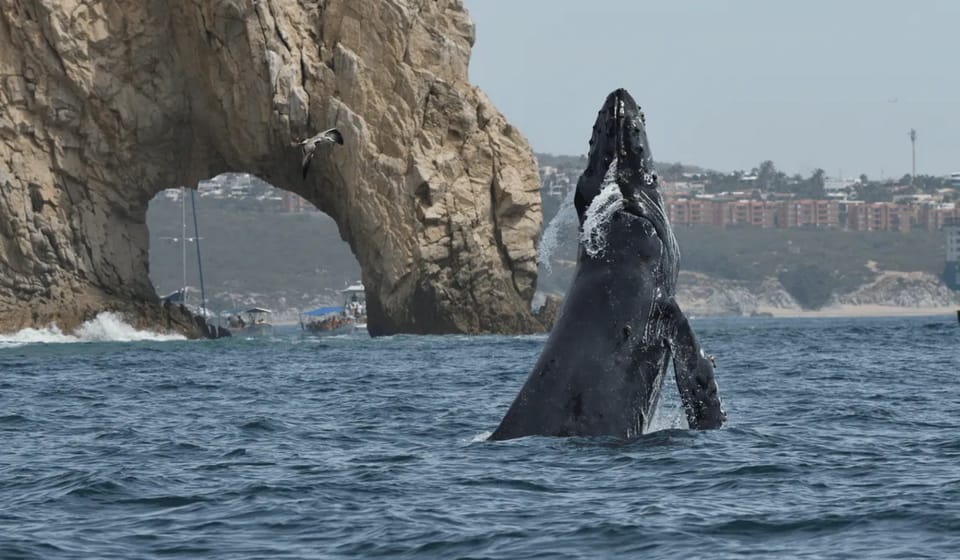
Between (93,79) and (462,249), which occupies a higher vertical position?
(93,79)

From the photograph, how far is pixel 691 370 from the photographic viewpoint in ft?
41.2

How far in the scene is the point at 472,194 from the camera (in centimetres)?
6034

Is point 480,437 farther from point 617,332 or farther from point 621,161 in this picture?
point 621,161

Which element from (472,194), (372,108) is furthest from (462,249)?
(372,108)

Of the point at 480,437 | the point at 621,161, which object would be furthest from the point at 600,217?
the point at 480,437

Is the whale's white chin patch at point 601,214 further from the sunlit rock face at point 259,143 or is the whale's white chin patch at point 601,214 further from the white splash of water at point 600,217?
the sunlit rock face at point 259,143

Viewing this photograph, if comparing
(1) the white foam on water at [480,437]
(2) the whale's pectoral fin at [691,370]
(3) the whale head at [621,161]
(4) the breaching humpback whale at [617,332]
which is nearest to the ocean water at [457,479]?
(1) the white foam on water at [480,437]

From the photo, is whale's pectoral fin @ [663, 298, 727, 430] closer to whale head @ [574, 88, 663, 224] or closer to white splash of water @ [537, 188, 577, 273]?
whale head @ [574, 88, 663, 224]

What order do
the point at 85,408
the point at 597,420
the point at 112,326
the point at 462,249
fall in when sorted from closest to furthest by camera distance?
the point at 597,420 < the point at 85,408 < the point at 112,326 < the point at 462,249

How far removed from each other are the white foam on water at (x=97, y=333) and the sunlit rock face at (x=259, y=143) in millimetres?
498

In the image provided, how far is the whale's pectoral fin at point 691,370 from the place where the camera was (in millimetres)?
12586

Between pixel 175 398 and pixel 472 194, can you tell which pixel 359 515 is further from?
pixel 472 194

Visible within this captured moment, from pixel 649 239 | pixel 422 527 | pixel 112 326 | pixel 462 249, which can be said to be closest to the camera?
pixel 422 527

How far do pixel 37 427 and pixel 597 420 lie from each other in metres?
8.93
